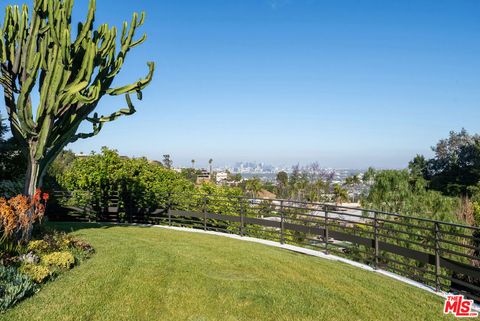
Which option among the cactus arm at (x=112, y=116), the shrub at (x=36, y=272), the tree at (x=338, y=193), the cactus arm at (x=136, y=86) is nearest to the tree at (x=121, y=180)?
the cactus arm at (x=112, y=116)

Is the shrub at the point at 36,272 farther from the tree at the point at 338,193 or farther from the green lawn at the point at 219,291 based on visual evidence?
the tree at the point at 338,193

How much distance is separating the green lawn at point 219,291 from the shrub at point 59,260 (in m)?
0.22

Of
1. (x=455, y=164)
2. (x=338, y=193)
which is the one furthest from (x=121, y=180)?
(x=338, y=193)

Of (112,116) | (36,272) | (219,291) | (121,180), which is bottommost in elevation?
(219,291)

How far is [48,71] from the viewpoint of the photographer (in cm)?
820

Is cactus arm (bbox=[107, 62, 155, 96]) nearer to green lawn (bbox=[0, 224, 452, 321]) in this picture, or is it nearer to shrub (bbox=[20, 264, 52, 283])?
green lawn (bbox=[0, 224, 452, 321])

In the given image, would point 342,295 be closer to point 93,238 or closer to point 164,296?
point 164,296

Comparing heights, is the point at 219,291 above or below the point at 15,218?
below

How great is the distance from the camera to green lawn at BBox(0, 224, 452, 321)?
452cm

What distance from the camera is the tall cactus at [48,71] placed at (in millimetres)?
8141

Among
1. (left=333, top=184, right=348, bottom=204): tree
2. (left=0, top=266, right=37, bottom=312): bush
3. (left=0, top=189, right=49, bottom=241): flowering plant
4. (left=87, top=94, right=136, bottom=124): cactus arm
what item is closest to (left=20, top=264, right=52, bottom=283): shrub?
(left=0, top=266, right=37, bottom=312): bush

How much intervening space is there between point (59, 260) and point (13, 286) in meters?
1.46

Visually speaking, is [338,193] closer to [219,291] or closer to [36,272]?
[219,291]

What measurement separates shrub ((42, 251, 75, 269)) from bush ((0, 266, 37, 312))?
0.77m
